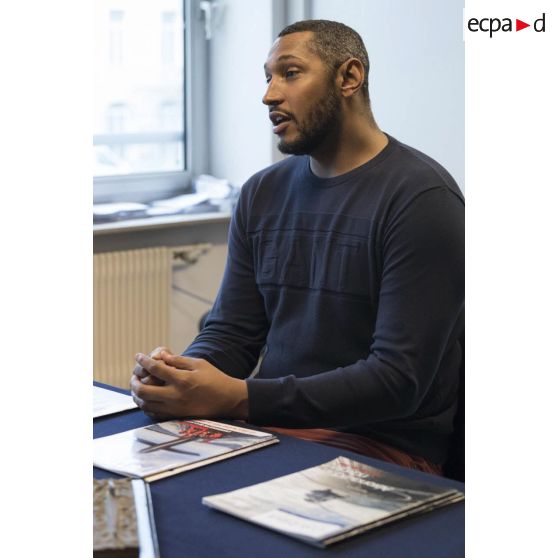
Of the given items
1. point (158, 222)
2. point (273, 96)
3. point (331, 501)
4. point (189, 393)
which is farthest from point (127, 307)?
point (331, 501)

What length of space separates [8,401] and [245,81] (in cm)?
285

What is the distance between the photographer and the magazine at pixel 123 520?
3.26ft

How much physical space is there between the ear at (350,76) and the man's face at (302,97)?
0.02 meters

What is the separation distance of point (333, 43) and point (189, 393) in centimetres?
80

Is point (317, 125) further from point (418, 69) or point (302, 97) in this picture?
point (418, 69)

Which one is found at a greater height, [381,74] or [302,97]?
[381,74]

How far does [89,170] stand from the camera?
91 cm

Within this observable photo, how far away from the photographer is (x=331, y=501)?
1162 millimetres

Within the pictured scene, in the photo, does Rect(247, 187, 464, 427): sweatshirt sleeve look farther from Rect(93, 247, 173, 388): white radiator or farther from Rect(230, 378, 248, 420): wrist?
Rect(93, 247, 173, 388): white radiator

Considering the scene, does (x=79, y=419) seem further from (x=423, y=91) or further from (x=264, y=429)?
(x=423, y=91)

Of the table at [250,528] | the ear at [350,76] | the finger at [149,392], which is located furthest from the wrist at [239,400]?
the ear at [350,76]

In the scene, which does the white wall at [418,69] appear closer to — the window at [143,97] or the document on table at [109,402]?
the window at [143,97]

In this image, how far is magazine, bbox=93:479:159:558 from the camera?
99 cm
